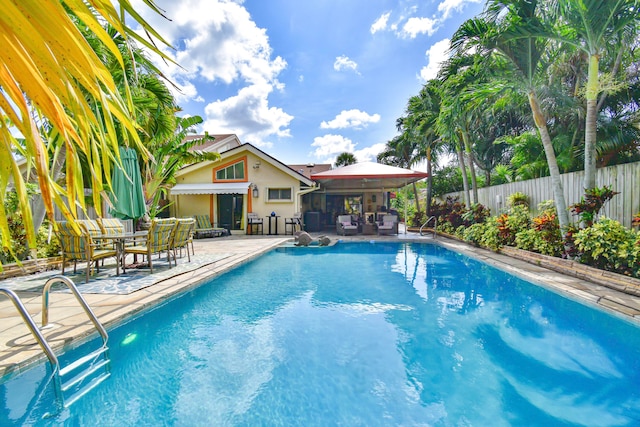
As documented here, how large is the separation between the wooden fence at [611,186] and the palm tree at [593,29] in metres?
0.70

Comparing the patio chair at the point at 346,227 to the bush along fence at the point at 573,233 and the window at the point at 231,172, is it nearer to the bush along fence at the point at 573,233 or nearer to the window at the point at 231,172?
the bush along fence at the point at 573,233

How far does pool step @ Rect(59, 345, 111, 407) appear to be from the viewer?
3311 millimetres

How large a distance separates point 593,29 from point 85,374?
12429 millimetres

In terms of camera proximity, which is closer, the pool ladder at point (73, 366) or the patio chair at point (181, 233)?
the pool ladder at point (73, 366)

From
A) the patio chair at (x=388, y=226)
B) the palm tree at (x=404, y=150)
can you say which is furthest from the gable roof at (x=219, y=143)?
the patio chair at (x=388, y=226)

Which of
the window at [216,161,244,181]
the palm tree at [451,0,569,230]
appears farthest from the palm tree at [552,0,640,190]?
the window at [216,161,244,181]

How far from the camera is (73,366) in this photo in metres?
3.62

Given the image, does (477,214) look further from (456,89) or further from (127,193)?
(127,193)

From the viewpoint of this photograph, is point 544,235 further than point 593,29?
Yes

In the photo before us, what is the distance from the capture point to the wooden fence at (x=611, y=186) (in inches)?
279

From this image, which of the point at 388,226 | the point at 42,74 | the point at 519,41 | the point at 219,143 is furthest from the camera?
the point at 219,143

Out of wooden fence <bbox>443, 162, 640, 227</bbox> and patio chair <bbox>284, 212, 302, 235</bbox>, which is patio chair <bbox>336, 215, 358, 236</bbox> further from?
wooden fence <bbox>443, 162, 640, 227</bbox>

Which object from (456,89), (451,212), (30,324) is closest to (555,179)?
(456,89)

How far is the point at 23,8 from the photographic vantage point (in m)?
0.83
